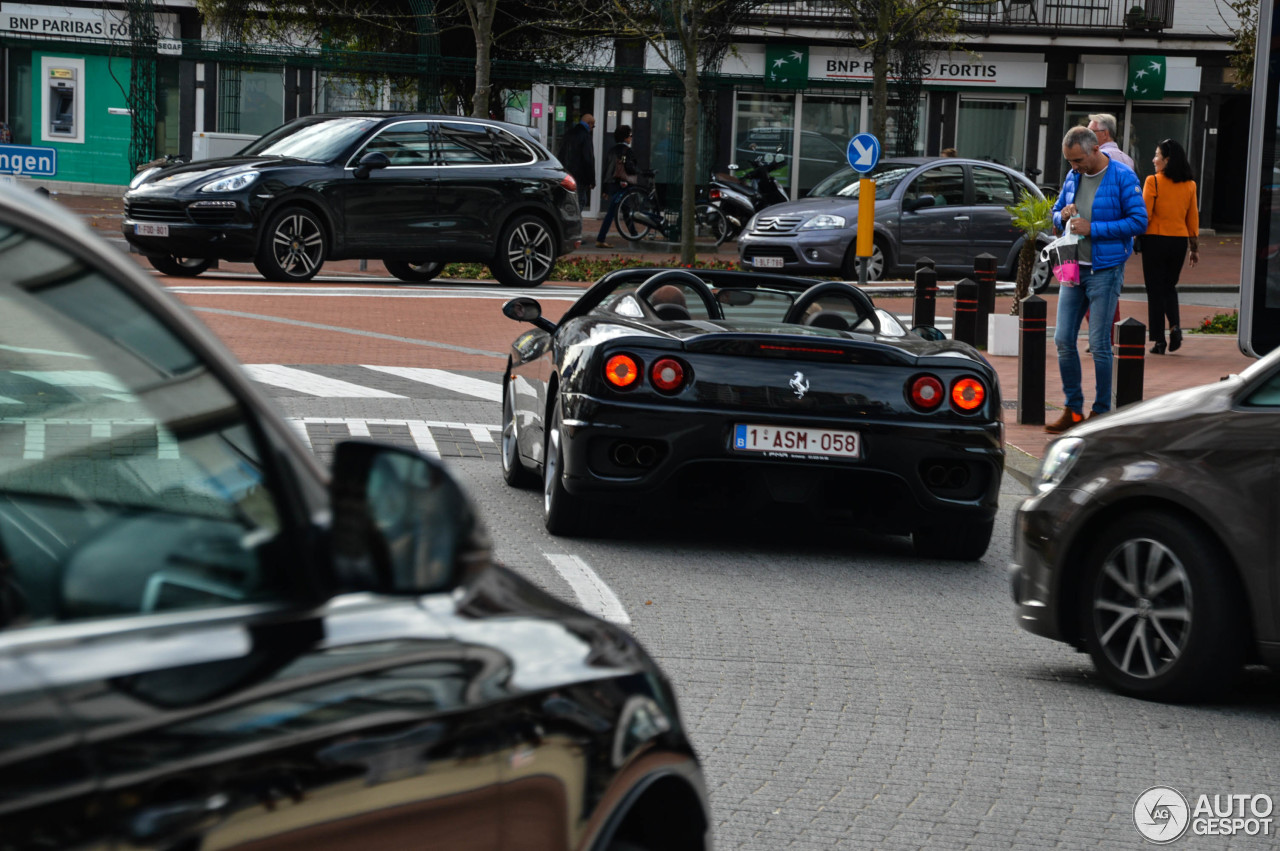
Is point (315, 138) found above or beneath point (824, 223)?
above

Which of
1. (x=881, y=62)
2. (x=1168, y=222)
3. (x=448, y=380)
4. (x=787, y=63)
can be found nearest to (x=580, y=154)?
(x=881, y=62)

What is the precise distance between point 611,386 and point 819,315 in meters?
1.25

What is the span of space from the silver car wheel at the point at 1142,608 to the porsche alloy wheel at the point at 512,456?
13.3 feet

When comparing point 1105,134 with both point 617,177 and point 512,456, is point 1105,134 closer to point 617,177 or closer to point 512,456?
point 512,456

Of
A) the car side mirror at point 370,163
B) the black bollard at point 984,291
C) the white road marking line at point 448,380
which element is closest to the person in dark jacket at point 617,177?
the car side mirror at point 370,163

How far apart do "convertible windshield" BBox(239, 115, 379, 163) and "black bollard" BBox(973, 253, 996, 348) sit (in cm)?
714

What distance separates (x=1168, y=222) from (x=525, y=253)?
313 inches

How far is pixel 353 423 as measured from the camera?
1105cm

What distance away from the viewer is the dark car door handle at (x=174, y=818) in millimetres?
1704

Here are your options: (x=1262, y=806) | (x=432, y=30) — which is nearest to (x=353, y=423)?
(x=1262, y=806)

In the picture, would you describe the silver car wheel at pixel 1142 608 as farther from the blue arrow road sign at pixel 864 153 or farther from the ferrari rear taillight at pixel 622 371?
the blue arrow road sign at pixel 864 153

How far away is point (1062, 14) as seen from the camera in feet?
143

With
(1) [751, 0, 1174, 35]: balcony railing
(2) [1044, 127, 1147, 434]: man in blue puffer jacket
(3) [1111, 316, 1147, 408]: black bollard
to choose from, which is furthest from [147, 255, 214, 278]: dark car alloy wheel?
(1) [751, 0, 1174, 35]: balcony railing

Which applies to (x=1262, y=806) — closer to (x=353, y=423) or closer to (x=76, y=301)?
(x=76, y=301)
